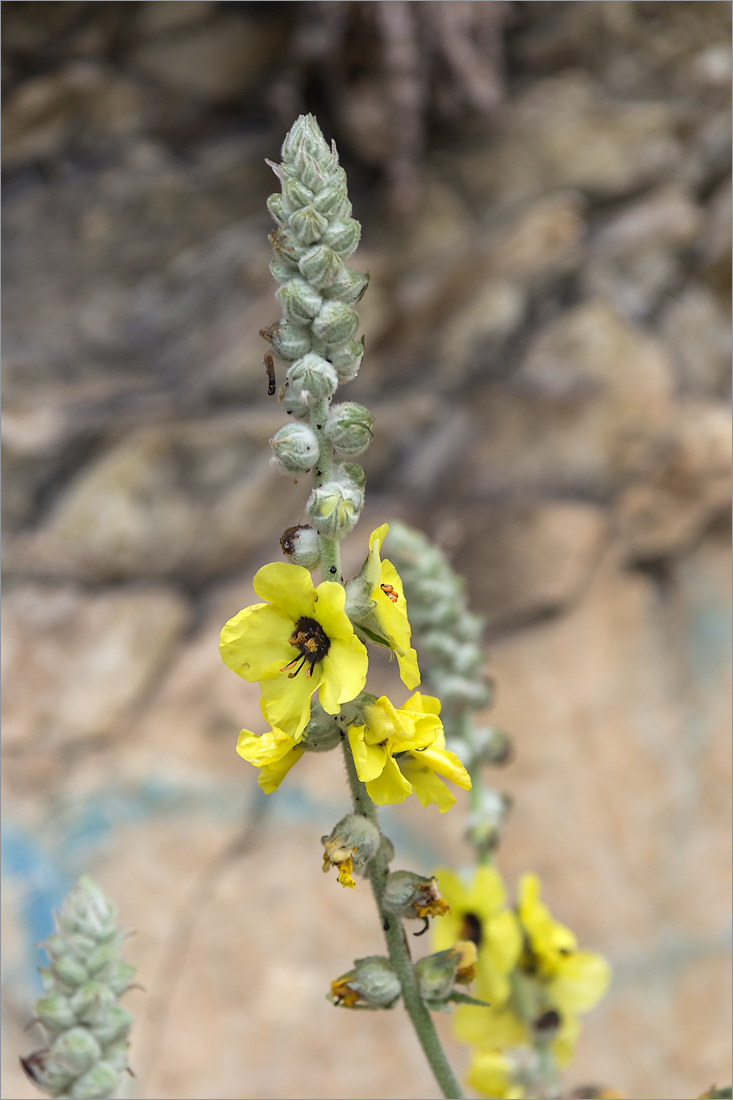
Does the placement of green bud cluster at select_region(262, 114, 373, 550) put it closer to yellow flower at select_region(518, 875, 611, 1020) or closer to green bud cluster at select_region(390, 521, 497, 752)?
green bud cluster at select_region(390, 521, 497, 752)

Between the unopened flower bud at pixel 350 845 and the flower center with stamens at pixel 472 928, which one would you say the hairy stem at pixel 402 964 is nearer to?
the unopened flower bud at pixel 350 845

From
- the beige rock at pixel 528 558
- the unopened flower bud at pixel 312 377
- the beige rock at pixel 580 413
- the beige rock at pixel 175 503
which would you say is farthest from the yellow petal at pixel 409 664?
the beige rock at pixel 580 413

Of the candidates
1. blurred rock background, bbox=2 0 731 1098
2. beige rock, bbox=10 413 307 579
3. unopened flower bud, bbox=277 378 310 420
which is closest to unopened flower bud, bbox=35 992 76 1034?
unopened flower bud, bbox=277 378 310 420

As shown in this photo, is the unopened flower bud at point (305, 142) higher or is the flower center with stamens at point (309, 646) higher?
the unopened flower bud at point (305, 142)

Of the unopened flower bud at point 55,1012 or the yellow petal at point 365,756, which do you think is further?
the unopened flower bud at point 55,1012

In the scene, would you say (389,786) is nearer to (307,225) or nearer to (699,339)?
(307,225)

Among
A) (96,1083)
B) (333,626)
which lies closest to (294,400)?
(333,626)

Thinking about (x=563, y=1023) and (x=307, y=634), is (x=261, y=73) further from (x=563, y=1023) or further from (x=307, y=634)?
(x=563, y=1023)
